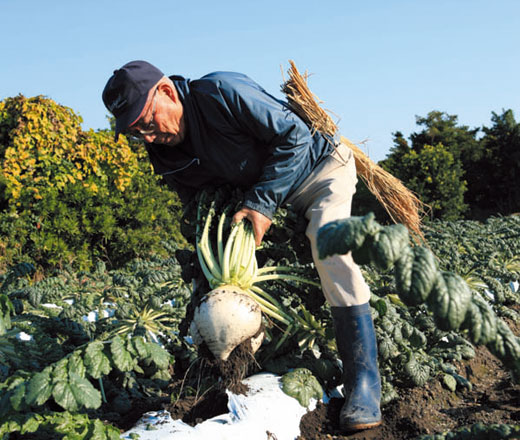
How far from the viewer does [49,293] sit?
11.6 feet

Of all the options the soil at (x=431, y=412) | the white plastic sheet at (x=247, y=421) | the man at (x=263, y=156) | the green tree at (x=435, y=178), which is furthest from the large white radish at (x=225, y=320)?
the green tree at (x=435, y=178)

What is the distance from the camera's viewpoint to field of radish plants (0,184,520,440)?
4.39 feet

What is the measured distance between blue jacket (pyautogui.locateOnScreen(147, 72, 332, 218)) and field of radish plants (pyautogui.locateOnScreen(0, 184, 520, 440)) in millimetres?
222

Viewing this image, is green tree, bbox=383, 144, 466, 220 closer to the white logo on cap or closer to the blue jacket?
the blue jacket

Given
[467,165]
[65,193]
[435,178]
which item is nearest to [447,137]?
[467,165]

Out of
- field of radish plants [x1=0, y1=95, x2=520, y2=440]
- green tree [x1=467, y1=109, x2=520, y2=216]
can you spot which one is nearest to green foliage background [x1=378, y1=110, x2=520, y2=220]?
green tree [x1=467, y1=109, x2=520, y2=216]

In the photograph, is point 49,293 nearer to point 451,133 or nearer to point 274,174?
point 274,174

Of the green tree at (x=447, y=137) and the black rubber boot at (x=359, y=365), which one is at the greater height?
the green tree at (x=447, y=137)

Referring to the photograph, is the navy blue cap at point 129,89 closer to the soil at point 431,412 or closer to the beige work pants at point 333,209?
the beige work pants at point 333,209

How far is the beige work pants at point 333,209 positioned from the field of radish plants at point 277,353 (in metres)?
0.15

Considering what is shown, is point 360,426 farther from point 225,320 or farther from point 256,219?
point 256,219

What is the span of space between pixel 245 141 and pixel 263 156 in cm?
13

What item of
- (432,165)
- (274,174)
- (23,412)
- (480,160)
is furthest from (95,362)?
(480,160)

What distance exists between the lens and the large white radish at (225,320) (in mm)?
2102
